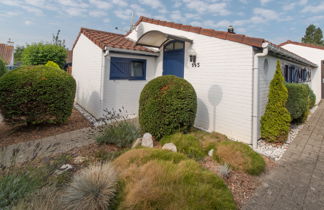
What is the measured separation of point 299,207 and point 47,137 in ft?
20.4

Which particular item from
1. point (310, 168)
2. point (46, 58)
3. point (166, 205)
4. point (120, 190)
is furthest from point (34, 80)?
point (46, 58)

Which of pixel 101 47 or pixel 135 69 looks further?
pixel 135 69

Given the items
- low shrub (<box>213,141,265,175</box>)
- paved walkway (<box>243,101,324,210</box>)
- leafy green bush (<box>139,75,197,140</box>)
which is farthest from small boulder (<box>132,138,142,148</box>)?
paved walkway (<box>243,101,324,210</box>)

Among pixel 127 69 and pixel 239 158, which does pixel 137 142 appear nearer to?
pixel 239 158

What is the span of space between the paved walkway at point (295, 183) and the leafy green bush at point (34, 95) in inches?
228

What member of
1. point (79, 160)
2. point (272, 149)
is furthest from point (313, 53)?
point (79, 160)

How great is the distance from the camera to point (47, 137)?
5.43 metres

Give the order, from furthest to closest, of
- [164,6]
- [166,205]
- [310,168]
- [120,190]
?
[164,6] < [310,168] < [120,190] < [166,205]

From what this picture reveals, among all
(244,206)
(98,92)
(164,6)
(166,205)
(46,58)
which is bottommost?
(244,206)

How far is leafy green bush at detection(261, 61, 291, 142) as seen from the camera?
17.1 feet

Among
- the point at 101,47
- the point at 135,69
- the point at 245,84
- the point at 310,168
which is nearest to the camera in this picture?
the point at 310,168

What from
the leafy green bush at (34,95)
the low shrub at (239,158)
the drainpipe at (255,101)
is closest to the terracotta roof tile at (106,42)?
the leafy green bush at (34,95)

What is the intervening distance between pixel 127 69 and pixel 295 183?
6.73 metres

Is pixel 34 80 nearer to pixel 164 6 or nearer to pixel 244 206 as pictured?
pixel 244 206
